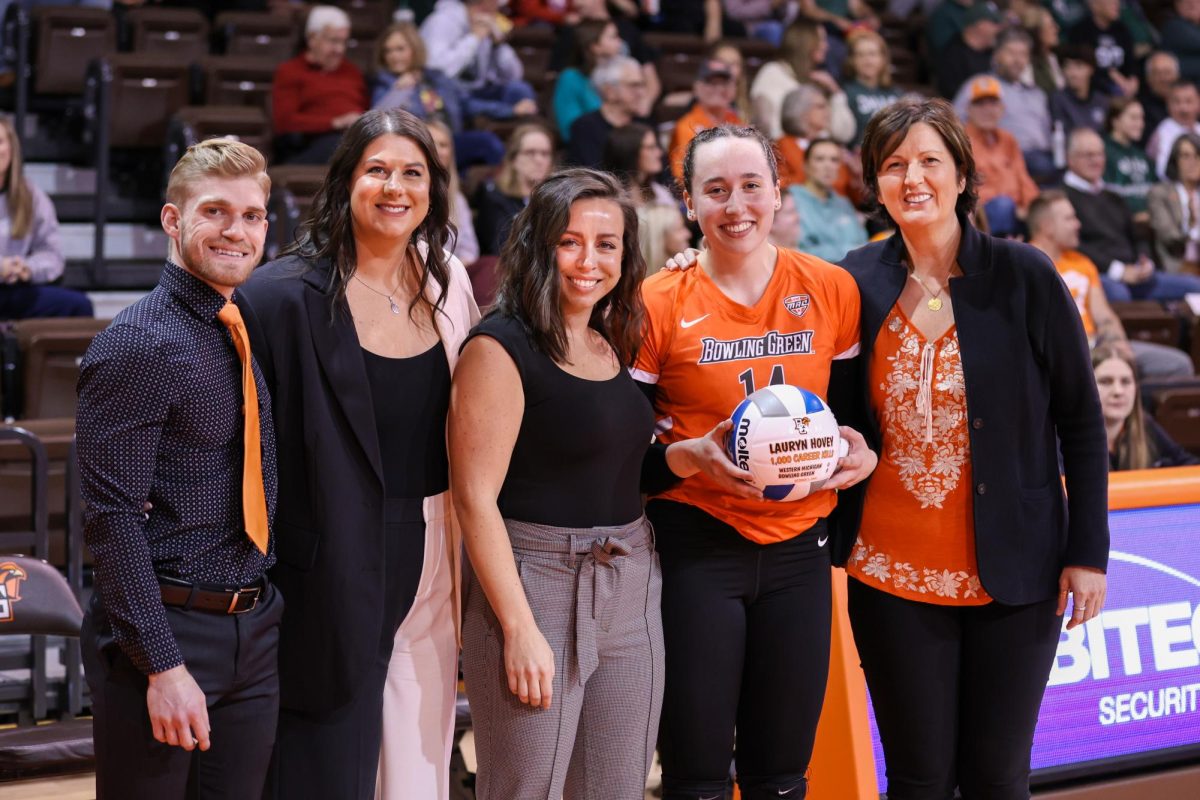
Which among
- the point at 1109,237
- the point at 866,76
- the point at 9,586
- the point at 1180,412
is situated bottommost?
the point at 9,586

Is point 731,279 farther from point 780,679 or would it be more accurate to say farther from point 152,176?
point 152,176

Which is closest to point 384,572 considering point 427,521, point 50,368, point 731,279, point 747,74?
point 427,521

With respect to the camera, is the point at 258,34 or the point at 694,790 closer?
the point at 694,790

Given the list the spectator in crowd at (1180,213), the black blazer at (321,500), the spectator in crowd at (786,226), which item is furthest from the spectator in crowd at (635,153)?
the black blazer at (321,500)

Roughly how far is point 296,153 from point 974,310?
5159mm

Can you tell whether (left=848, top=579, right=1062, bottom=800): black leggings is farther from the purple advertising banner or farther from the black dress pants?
the black dress pants

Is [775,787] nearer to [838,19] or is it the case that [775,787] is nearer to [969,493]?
[969,493]

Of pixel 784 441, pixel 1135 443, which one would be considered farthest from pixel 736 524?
pixel 1135 443

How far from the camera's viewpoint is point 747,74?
923 cm

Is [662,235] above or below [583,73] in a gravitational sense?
below

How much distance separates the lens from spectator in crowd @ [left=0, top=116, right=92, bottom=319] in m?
5.64

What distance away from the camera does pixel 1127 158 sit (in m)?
9.29

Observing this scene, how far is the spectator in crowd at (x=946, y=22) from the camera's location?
9969 mm

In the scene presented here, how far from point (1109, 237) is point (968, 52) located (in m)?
2.27
